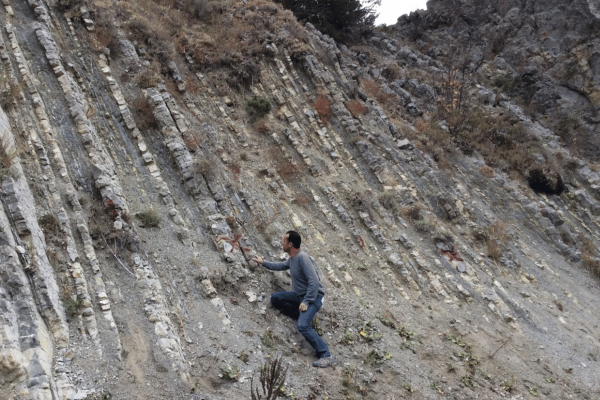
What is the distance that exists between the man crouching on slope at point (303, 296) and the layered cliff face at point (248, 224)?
23 cm

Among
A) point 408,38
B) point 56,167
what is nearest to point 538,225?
point 56,167

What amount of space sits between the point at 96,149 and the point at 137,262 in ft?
10.0

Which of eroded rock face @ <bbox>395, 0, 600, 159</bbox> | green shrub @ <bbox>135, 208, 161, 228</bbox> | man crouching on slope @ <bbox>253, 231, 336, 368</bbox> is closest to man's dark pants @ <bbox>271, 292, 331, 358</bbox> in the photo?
man crouching on slope @ <bbox>253, 231, 336, 368</bbox>

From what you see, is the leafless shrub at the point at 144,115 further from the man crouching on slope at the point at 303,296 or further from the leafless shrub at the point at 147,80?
the man crouching on slope at the point at 303,296

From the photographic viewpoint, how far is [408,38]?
91.9ft

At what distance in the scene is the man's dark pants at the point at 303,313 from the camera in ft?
20.0

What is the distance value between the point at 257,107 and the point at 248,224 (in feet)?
15.5

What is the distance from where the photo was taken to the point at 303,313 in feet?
20.4

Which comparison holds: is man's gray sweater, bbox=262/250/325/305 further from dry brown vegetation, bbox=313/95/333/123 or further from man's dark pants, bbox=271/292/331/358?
dry brown vegetation, bbox=313/95/333/123

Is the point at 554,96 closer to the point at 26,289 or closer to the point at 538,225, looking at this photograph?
the point at 538,225

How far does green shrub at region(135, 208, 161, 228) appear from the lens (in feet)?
24.3

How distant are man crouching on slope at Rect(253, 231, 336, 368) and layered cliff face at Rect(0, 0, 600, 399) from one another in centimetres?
23

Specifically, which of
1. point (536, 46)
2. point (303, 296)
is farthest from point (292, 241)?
point (536, 46)

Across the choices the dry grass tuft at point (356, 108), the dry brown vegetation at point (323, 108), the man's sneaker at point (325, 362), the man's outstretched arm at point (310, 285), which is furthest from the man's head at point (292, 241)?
the dry grass tuft at point (356, 108)
